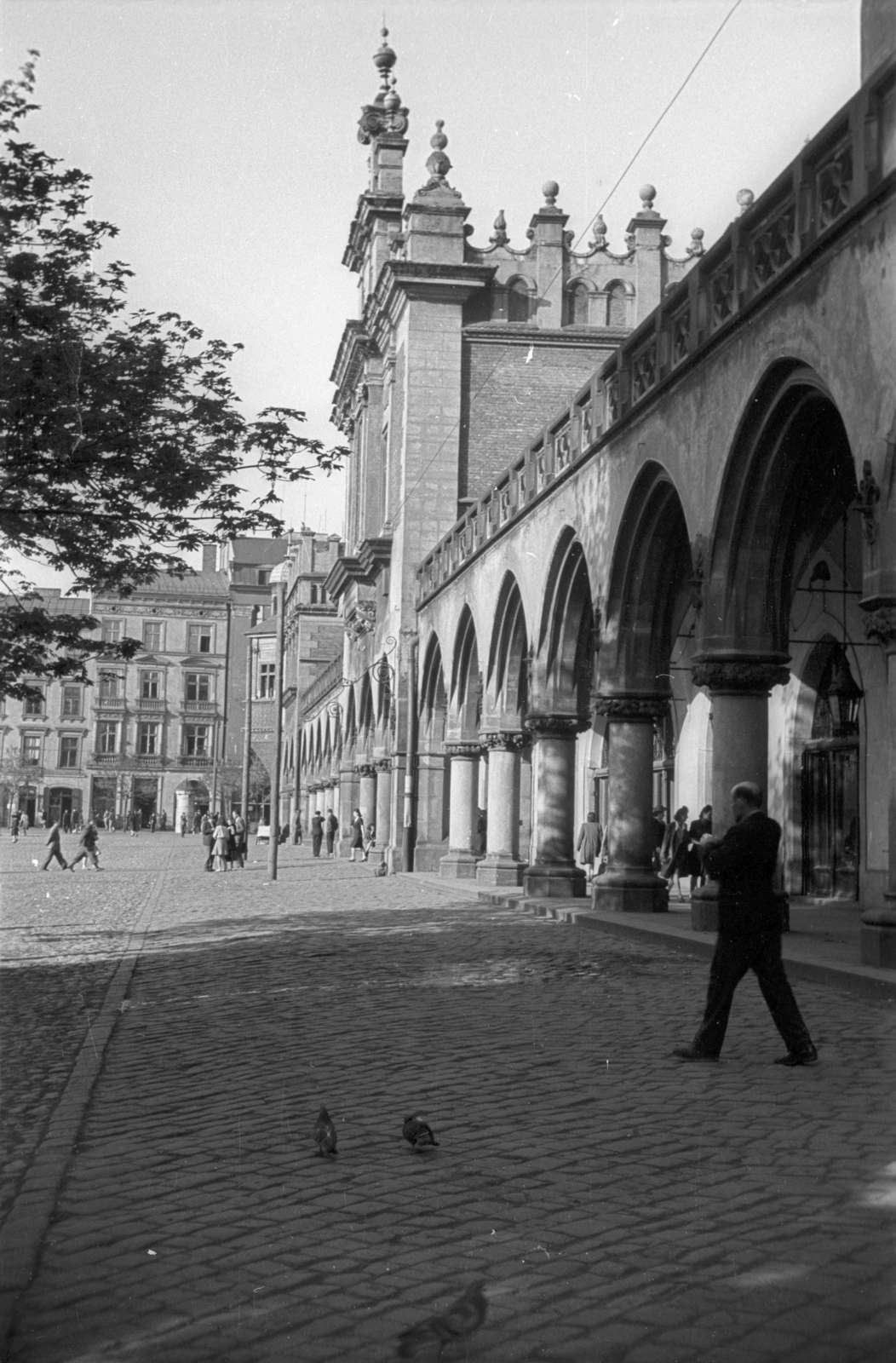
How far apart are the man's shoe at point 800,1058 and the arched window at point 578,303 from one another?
123 ft

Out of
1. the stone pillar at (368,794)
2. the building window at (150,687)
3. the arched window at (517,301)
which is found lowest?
the stone pillar at (368,794)

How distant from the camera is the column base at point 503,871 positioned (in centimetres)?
2873

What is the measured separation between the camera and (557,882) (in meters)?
24.2

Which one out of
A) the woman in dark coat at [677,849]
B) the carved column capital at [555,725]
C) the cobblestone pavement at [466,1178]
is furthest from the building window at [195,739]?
the cobblestone pavement at [466,1178]

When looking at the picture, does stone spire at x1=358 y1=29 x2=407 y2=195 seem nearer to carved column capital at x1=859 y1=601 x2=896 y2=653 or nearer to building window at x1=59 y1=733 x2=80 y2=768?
carved column capital at x1=859 y1=601 x2=896 y2=653

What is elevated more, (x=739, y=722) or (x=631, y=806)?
(x=739, y=722)

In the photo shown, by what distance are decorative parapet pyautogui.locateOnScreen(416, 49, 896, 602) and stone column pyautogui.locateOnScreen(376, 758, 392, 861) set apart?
17.9m

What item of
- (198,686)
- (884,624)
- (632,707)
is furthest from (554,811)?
(198,686)

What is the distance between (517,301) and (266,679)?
2653 inches

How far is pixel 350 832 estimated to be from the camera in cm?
5366

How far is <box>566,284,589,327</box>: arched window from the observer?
145 feet

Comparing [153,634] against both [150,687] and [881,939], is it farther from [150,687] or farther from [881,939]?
[881,939]

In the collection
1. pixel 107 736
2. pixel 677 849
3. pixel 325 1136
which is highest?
pixel 107 736

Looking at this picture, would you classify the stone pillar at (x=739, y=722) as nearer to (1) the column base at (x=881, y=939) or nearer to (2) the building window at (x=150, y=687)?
(1) the column base at (x=881, y=939)
